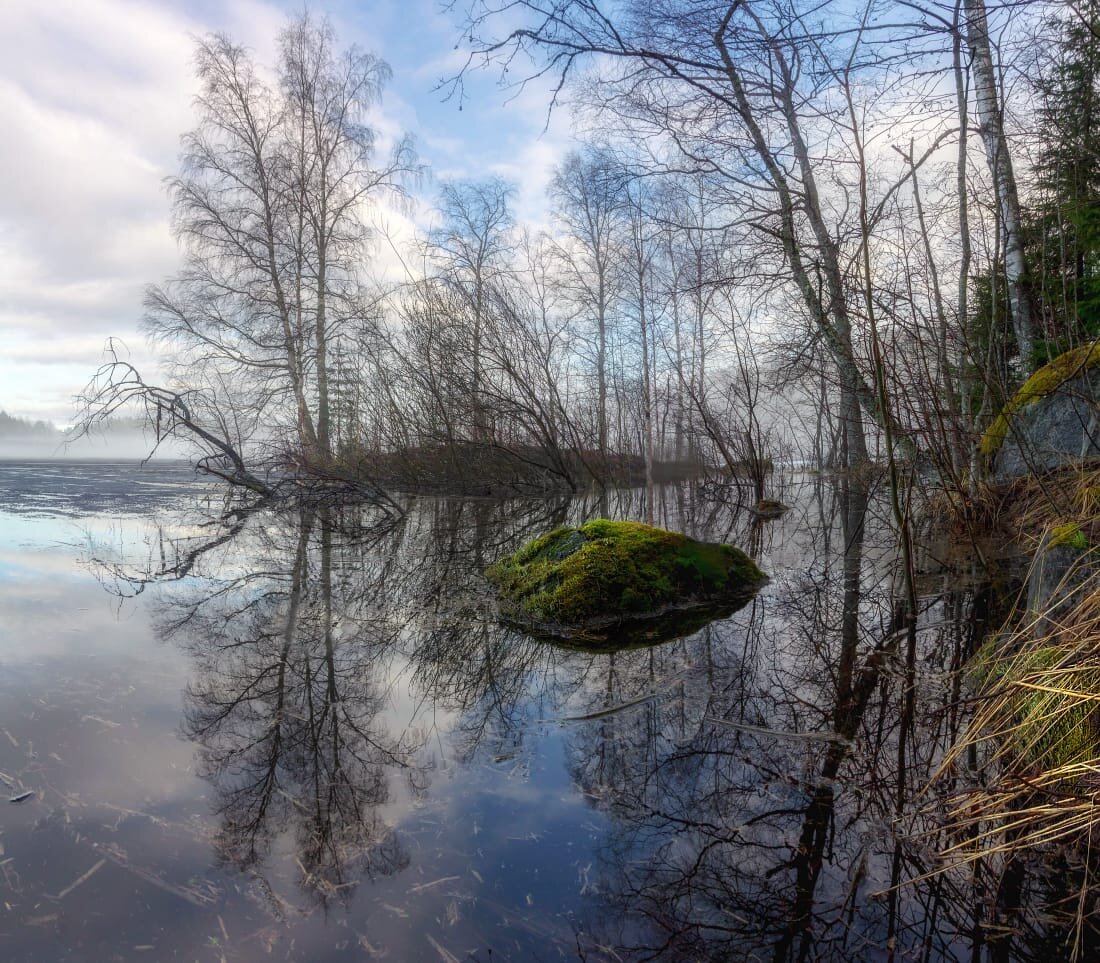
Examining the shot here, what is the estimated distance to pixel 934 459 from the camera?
4.31m

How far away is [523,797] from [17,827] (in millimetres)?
1431

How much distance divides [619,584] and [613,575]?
0.23ft

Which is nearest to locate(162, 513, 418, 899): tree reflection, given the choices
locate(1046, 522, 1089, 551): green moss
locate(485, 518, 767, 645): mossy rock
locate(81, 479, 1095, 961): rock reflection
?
locate(81, 479, 1095, 961): rock reflection

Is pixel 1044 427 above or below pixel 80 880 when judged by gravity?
above

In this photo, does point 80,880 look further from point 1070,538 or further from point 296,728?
point 1070,538

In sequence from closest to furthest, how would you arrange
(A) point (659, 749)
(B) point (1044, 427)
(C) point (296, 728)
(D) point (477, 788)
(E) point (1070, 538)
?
1. (D) point (477, 788)
2. (A) point (659, 749)
3. (C) point (296, 728)
4. (E) point (1070, 538)
5. (B) point (1044, 427)

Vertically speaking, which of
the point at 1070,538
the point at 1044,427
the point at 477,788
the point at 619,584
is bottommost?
the point at 477,788

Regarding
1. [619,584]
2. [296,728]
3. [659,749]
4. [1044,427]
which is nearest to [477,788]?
[659,749]

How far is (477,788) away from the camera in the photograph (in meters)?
2.08

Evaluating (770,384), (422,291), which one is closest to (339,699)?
(770,384)

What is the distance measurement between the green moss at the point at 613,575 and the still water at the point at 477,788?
0.32m

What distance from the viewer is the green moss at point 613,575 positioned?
4016 mm

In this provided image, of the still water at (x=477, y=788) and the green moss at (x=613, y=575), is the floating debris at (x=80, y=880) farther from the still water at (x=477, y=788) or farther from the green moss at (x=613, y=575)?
the green moss at (x=613, y=575)

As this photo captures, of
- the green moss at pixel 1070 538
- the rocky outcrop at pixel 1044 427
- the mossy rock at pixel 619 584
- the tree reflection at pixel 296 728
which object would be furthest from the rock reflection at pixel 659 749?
the rocky outcrop at pixel 1044 427
